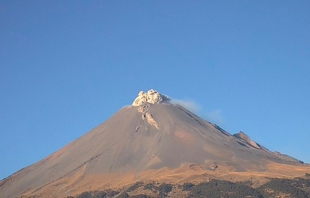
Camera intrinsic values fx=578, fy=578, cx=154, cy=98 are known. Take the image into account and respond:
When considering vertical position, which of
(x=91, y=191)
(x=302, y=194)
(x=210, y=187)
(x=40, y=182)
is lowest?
(x=302, y=194)

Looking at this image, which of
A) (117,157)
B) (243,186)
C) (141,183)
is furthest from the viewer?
(117,157)

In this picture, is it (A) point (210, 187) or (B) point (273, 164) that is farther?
(B) point (273, 164)

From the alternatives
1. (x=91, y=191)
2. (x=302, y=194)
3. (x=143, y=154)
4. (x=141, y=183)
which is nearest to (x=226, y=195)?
(x=302, y=194)

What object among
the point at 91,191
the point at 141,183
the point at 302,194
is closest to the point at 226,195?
the point at 302,194

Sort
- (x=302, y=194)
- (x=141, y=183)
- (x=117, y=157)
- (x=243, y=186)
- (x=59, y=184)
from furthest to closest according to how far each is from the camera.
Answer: (x=117, y=157) < (x=59, y=184) < (x=141, y=183) < (x=243, y=186) < (x=302, y=194)

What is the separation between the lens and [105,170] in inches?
7293

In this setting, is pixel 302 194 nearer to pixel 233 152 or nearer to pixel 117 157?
pixel 233 152

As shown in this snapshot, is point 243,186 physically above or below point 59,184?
below

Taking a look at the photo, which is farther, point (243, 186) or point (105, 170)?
point (105, 170)

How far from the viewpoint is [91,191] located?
16675 cm

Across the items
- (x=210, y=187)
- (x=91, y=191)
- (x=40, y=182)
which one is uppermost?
(x=40, y=182)

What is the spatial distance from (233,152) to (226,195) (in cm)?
4998

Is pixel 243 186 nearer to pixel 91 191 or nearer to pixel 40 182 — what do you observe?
pixel 91 191

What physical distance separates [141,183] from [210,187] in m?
22.2
